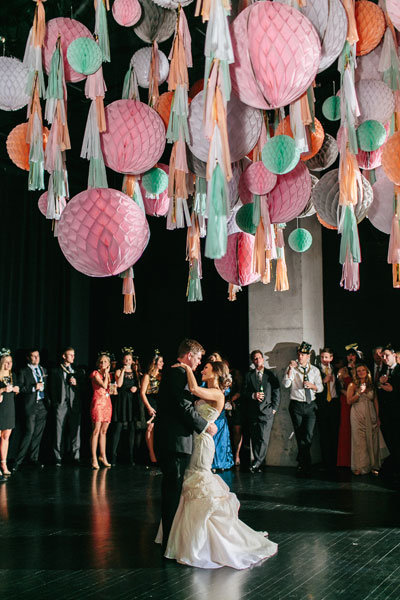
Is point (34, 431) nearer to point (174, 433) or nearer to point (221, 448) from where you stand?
point (221, 448)

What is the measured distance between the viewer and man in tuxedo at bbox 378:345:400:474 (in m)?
6.52

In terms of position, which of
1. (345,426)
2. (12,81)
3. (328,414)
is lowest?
(345,426)

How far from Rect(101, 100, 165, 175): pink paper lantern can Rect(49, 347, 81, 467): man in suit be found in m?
6.25

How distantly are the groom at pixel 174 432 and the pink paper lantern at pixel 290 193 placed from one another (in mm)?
1552

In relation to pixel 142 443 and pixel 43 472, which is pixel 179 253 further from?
pixel 43 472

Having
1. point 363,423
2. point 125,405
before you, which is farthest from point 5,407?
point 363,423

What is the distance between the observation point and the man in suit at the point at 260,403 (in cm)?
736

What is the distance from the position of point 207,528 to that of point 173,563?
0.31m

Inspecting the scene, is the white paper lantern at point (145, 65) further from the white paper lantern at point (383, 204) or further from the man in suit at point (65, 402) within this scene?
the man in suit at point (65, 402)

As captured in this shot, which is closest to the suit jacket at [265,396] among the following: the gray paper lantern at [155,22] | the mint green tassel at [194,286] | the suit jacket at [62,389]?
the suit jacket at [62,389]

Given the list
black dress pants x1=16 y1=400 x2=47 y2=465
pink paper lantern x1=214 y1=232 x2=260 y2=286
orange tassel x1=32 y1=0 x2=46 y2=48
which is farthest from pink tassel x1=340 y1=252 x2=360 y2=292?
black dress pants x1=16 y1=400 x2=47 y2=465

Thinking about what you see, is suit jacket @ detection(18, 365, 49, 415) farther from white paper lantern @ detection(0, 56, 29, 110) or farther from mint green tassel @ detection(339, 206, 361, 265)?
mint green tassel @ detection(339, 206, 361, 265)

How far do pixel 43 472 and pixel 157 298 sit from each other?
361cm

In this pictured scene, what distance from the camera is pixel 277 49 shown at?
5.86ft
